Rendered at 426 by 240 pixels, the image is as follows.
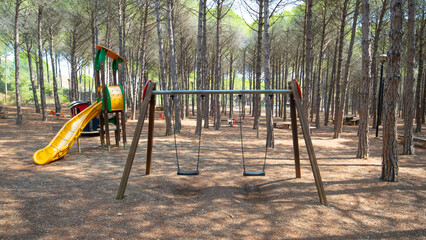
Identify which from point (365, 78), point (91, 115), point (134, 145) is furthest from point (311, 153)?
point (91, 115)

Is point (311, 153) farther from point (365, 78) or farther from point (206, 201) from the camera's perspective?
point (365, 78)

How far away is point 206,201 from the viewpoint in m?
3.96

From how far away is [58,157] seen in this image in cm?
611

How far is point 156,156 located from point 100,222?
380 centimetres

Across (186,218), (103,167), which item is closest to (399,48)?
(186,218)

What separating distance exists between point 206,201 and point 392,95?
4.05 m

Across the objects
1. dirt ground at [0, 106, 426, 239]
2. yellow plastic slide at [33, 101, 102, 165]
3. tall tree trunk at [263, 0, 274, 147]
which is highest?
tall tree trunk at [263, 0, 274, 147]

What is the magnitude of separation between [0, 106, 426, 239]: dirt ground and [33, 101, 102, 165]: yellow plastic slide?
0.70ft

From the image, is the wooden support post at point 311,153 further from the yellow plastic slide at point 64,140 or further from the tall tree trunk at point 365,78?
the yellow plastic slide at point 64,140

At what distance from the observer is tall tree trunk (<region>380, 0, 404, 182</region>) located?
4.65 m

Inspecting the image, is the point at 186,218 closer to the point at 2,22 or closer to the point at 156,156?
the point at 156,156

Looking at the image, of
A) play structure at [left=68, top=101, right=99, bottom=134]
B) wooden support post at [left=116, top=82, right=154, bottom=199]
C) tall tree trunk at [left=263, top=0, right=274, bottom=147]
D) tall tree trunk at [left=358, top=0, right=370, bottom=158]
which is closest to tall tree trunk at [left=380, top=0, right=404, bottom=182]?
tall tree trunk at [left=358, top=0, right=370, bottom=158]

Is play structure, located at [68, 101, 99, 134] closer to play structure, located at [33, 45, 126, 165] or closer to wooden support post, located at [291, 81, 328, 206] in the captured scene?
play structure, located at [33, 45, 126, 165]

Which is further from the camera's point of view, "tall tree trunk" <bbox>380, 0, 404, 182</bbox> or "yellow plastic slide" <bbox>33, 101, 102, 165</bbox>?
"yellow plastic slide" <bbox>33, 101, 102, 165</bbox>
